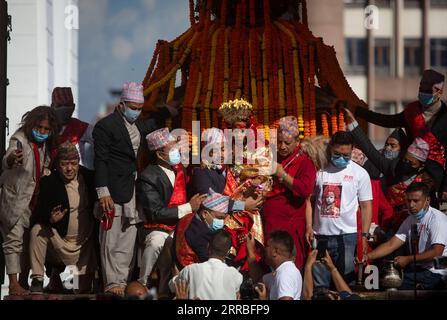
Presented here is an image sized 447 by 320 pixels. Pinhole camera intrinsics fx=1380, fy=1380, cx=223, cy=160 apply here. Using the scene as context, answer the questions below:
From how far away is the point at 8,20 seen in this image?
12.0m

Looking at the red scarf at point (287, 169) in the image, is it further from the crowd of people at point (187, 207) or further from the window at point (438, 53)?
the window at point (438, 53)

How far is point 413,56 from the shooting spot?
15.8m

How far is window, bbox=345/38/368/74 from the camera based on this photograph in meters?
15.9

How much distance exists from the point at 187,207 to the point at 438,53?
5943 mm

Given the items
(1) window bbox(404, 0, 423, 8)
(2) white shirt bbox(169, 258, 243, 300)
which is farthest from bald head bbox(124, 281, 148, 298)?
(1) window bbox(404, 0, 423, 8)

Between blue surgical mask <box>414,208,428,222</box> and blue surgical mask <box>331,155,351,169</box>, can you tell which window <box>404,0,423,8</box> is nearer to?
blue surgical mask <box>331,155,351,169</box>

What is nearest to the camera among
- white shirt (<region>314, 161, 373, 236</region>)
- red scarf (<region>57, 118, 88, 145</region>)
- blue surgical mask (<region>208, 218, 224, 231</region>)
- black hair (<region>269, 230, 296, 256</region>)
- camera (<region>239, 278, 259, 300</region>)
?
black hair (<region>269, 230, 296, 256</region>)

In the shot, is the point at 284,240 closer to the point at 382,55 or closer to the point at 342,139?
the point at 342,139

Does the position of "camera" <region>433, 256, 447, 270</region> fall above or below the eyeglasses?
below

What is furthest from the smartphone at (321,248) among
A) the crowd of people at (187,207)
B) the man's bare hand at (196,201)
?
the man's bare hand at (196,201)

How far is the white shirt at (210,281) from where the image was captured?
10.1 meters

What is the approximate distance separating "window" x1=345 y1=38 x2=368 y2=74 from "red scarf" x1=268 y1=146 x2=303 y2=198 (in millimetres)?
4703

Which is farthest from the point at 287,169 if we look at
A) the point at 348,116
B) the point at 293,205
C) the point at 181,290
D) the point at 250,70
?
the point at 181,290
